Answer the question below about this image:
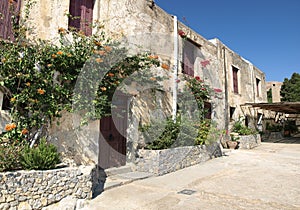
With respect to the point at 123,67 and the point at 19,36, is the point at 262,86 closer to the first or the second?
the point at 123,67

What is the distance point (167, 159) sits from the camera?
20.2 feet

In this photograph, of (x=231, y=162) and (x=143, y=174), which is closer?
(x=143, y=174)

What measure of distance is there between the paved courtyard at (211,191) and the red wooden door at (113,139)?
122 centimetres

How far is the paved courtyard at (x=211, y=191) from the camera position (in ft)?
12.5

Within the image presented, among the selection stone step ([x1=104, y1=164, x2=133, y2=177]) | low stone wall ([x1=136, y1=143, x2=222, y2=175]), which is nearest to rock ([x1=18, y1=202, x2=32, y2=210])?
stone step ([x1=104, y1=164, x2=133, y2=177])

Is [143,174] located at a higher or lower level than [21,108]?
lower

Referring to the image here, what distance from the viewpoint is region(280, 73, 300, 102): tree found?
2632cm

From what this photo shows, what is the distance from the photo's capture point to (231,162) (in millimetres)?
7805

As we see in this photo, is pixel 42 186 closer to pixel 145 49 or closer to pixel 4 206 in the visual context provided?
pixel 4 206

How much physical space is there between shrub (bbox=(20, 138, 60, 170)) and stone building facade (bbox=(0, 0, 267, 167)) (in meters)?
1.11

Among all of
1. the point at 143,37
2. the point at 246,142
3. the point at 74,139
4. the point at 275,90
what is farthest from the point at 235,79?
the point at 275,90

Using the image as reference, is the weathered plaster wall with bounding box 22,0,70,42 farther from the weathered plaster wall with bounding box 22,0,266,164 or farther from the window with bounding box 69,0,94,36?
the window with bounding box 69,0,94,36

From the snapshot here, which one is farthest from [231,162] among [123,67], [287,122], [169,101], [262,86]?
[287,122]

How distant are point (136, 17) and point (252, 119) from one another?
11611 millimetres
